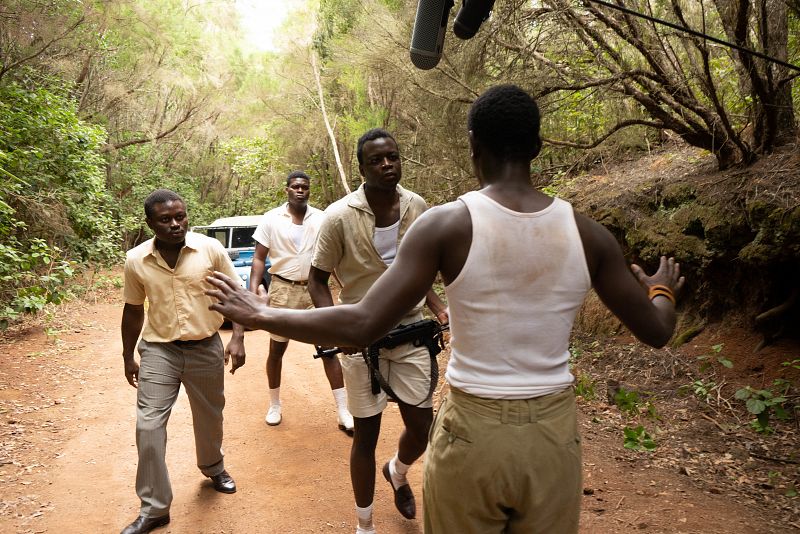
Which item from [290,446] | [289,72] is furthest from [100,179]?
[290,446]

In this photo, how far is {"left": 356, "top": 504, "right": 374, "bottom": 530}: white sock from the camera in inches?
137

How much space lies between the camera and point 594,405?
5.64 m

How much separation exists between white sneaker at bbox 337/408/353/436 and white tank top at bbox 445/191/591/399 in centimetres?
384

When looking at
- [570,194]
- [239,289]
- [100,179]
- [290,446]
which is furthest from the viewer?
[100,179]

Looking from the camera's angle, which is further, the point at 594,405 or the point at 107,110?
the point at 107,110

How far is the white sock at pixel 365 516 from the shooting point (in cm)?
347

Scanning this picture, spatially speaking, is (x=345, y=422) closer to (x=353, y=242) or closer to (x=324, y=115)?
(x=353, y=242)

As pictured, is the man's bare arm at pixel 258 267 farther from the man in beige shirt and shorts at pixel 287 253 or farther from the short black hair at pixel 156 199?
the short black hair at pixel 156 199

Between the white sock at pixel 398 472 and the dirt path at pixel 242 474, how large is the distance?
25cm

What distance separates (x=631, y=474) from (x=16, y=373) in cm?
683

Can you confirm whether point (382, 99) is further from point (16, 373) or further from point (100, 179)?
point (16, 373)

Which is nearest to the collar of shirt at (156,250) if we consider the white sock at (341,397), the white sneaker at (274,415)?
the white sock at (341,397)

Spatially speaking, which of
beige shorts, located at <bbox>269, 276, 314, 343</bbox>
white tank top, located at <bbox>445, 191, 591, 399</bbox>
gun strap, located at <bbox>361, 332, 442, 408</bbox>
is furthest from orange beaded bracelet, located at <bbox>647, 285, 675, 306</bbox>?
beige shorts, located at <bbox>269, 276, 314, 343</bbox>

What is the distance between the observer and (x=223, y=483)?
14.4 ft
